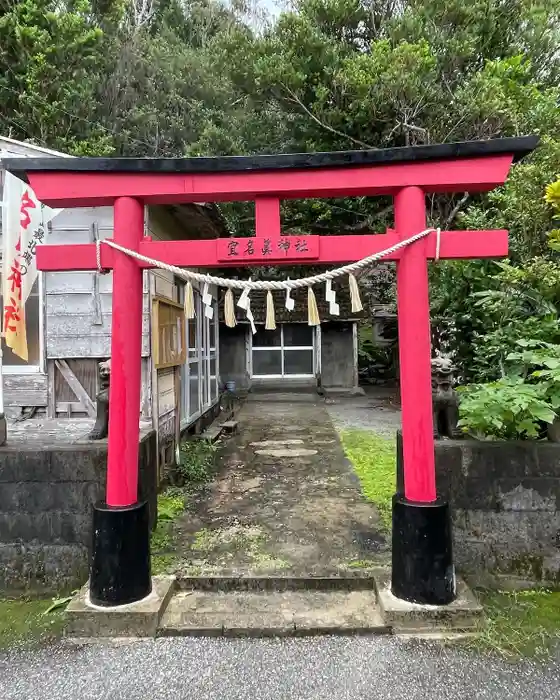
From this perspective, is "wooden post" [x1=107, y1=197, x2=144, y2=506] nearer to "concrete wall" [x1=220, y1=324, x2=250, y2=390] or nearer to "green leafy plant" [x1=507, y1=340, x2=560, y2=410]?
"green leafy plant" [x1=507, y1=340, x2=560, y2=410]

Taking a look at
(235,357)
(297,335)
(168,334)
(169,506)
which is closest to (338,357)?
(297,335)

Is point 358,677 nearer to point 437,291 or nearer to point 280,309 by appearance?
point 437,291

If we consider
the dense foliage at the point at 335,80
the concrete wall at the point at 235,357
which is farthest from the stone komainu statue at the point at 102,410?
the concrete wall at the point at 235,357

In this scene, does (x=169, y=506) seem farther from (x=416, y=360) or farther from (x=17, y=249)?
(x=416, y=360)

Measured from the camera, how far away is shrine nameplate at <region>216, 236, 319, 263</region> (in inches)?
146

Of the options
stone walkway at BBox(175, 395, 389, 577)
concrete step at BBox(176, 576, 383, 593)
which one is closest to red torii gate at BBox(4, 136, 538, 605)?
concrete step at BBox(176, 576, 383, 593)

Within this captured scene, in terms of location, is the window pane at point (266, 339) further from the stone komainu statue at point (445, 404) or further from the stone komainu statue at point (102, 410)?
the stone komainu statue at point (445, 404)

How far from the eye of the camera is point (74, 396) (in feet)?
22.0

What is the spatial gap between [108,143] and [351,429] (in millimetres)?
10121

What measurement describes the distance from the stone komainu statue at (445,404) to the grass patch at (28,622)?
3348 millimetres

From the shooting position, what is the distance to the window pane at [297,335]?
57.8 feet

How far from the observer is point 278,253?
374cm

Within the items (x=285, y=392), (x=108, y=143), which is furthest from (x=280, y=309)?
(x=108, y=143)

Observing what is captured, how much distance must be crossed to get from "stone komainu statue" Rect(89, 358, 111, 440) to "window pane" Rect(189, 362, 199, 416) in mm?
4234
